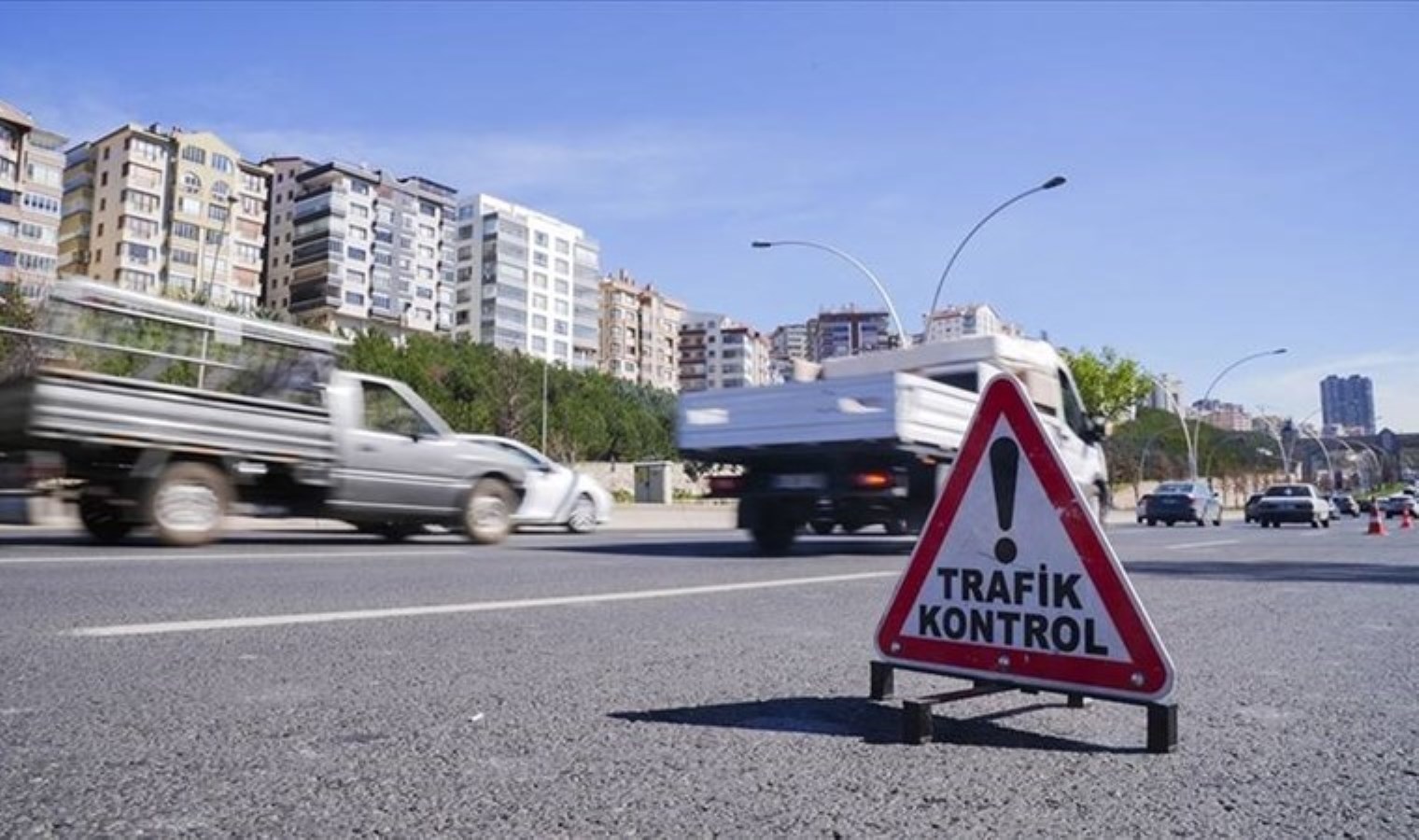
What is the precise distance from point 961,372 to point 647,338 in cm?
14631

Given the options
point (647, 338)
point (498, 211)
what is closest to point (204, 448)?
point (498, 211)

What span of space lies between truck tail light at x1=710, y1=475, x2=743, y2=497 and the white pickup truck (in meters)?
0.02

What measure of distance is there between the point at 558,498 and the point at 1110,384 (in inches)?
2381

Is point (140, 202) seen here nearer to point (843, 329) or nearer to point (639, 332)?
point (639, 332)

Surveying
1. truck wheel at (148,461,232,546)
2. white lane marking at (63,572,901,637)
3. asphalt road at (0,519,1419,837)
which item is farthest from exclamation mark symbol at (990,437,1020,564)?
truck wheel at (148,461,232,546)

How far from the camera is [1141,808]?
2.27 m

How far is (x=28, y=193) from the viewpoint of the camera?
A: 74438 millimetres

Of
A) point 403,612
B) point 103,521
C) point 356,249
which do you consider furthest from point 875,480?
point 356,249

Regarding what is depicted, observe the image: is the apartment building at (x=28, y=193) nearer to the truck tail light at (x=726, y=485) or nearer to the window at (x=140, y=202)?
the window at (x=140, y=202)

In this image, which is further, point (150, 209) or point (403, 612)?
point (150, 209)

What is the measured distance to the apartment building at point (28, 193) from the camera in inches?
2840

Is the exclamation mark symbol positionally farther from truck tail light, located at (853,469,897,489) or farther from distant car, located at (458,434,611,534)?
distant car, located at (458,434,611,534)

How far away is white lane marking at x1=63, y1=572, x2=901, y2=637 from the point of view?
176 inches

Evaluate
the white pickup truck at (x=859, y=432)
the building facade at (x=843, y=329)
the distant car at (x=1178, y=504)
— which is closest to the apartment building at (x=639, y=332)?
the building facade at (x=843, y=329)
